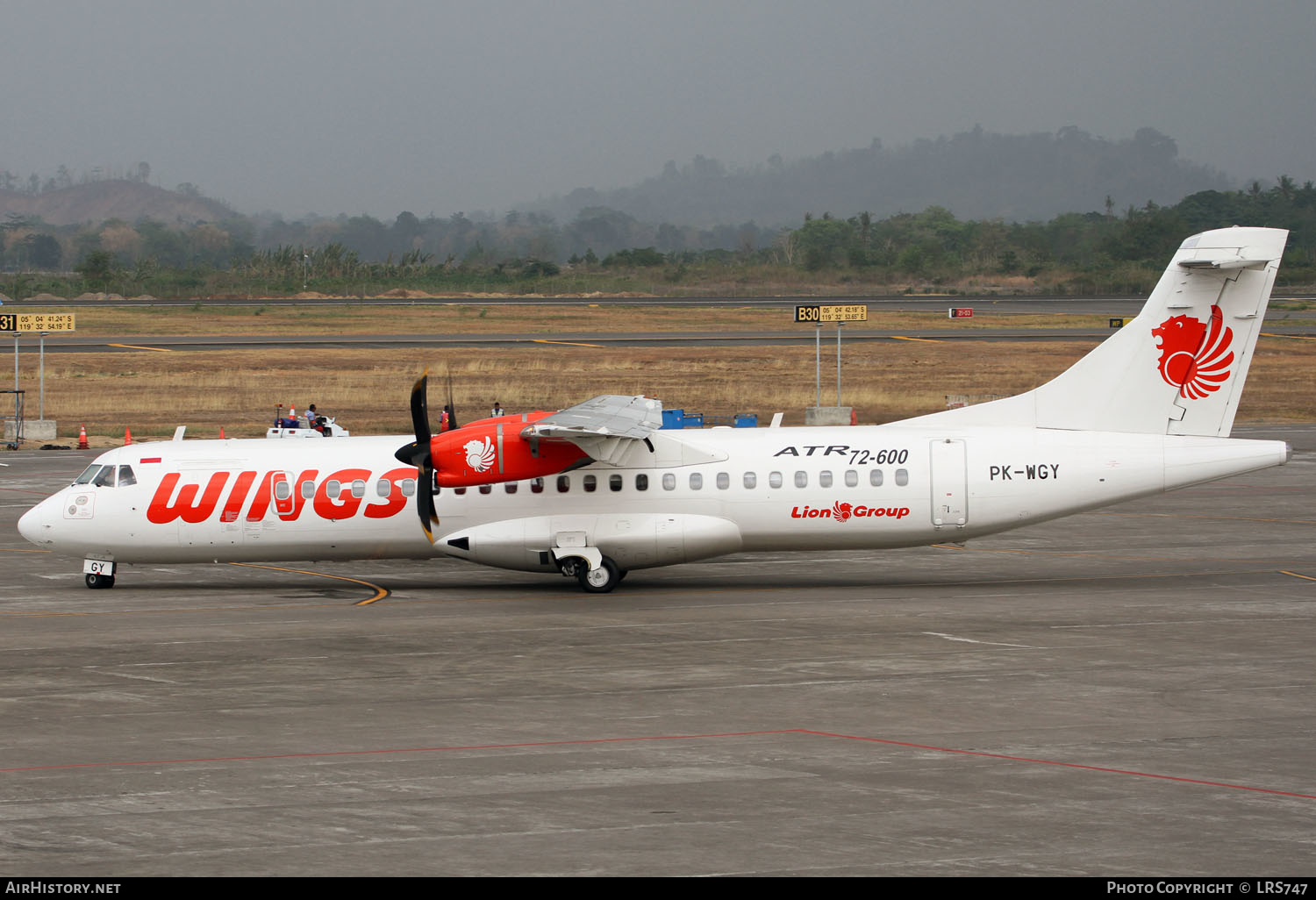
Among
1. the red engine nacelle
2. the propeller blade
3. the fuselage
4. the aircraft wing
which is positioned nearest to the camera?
the aircraft wing

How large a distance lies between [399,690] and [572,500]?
8696mm

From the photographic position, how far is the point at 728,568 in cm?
2912

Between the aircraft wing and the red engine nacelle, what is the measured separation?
0.28 meters

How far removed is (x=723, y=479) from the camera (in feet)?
84.9

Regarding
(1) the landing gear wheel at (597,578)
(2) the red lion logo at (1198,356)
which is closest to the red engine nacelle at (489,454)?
(1) the landing gear wheel at (597,578)

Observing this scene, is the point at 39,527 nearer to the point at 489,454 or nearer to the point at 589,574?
the point at 489,454

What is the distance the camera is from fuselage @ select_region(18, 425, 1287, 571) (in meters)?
25.5

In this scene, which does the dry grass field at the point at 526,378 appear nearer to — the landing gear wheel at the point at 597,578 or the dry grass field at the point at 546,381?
the dry grass field at the point at 546,381

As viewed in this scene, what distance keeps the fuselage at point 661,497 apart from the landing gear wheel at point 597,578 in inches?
13.9

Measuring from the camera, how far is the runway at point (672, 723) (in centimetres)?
1117

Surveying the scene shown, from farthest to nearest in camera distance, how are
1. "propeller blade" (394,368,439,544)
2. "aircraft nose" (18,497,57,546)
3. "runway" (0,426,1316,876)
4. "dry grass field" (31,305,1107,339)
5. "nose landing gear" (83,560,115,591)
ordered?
"dry grass field" (31,305,1107,339), "nose landing gear" (83,560,115,591), "aircraft nose" (18,497,57,546), "propeller blade" (394,368,439,544), "runway" (0,426,1316,876)

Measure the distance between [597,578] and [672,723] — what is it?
10191 mm

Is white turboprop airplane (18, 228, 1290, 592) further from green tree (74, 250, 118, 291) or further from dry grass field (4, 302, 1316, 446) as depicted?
green tree (74, 250, 118, 291)

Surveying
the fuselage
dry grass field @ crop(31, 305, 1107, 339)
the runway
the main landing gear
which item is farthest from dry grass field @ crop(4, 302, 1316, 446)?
the runway
